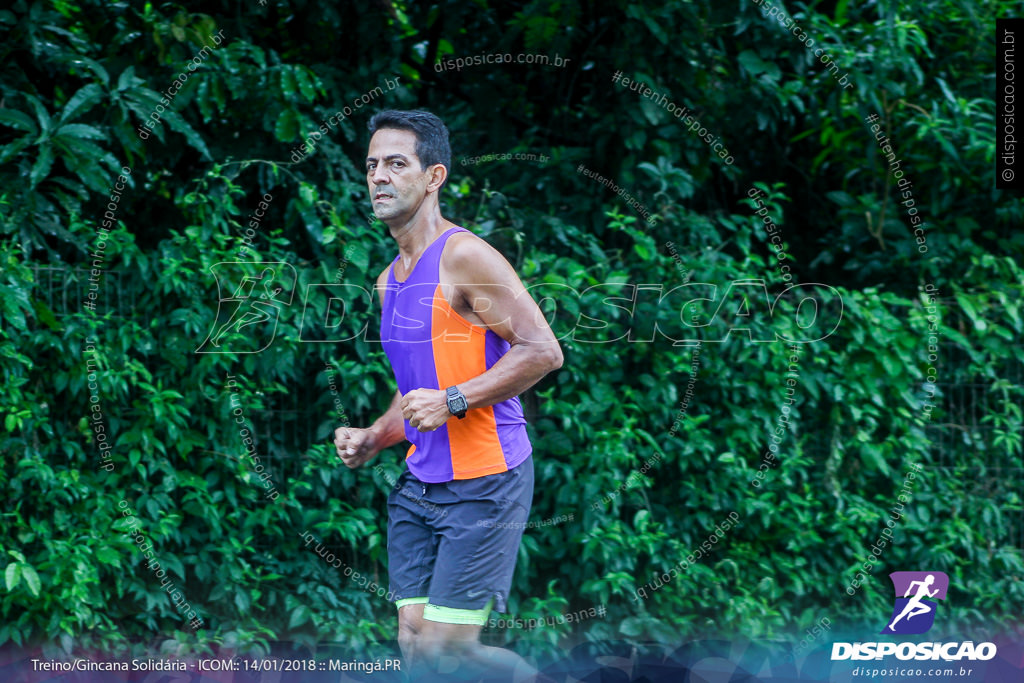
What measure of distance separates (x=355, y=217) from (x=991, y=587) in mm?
3633

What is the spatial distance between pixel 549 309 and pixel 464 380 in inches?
66.8

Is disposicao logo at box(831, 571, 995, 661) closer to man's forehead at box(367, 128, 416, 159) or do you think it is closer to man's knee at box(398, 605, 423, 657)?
man's knee at box(398, 605, 423, 657)

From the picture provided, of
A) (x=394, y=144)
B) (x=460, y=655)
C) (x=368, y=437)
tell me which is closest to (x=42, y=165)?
(x=394, y=144)

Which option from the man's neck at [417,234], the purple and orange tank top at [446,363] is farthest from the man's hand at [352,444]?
the man's neck at [417,234]

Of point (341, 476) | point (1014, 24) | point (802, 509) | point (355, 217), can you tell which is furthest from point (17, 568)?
point (1014, 24)

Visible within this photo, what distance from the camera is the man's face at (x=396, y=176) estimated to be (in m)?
3.01

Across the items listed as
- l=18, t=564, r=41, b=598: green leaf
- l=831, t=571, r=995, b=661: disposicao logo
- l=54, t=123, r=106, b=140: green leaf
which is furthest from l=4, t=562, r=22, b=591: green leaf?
l=831, t=571, r=995, b=661: disposicao logo

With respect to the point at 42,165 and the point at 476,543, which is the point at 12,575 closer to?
the point at 42,165

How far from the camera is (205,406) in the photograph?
170 inches

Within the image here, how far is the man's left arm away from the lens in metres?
2.76

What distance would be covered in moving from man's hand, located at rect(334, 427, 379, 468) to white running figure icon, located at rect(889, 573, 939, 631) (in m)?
3.01

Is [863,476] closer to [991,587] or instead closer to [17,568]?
[991,587]

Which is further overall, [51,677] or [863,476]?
[863,476]

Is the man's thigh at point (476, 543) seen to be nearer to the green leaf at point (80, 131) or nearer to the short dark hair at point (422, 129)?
the short dark hair at point (422, 129)
